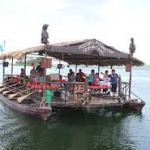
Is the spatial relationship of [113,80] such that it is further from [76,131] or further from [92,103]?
[76,131]

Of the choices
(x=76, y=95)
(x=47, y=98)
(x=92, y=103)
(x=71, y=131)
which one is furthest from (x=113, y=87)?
(x=71, y=131)

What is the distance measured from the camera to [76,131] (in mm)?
16859

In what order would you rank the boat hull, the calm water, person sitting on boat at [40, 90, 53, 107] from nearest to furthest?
1. the calm water
2. the boat hull
3. person sitting on boat at [40, 90, 53, 107]

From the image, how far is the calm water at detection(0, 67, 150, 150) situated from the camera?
46.9ft

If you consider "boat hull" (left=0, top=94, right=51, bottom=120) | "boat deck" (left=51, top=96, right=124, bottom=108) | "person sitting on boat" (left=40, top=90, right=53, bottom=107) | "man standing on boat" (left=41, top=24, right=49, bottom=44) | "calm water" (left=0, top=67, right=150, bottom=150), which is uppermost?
"man standing on boat" (left=41, top=24, right=49, bottom=44)

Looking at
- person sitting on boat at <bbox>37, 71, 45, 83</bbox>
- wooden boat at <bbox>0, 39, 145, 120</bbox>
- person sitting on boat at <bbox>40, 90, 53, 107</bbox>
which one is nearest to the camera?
person sitting on boat at <bbox>40, 90, 53, 107</bbox>

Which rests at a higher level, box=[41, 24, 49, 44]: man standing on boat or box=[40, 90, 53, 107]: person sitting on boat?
box=[41, 24, 49, 44]: man standing on boat

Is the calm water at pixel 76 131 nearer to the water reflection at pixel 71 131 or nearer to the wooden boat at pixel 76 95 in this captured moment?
the water reflection at pixel 71 131

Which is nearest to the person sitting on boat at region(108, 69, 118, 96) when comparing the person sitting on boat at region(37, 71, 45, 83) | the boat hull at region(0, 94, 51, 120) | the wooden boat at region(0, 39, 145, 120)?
the wooden boat at region(0, 39, 145, 120)

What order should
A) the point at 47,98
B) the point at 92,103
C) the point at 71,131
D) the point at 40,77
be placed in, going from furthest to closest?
the point at 40,77
the point at 92,103
the point at 47,98
the point at 71,131

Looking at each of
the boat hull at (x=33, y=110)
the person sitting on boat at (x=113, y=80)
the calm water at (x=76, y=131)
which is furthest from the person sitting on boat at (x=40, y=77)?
the person sitting on boat at (x=113, y=80)

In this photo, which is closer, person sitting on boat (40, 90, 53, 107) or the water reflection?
the water reflection

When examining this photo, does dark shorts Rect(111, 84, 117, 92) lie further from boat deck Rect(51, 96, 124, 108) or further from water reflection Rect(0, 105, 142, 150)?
water reflection Rect(0, 105, 142, 150)

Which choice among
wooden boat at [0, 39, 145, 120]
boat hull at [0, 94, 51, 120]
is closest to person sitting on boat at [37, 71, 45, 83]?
wooden boat at [0, 39, 145, 120]
